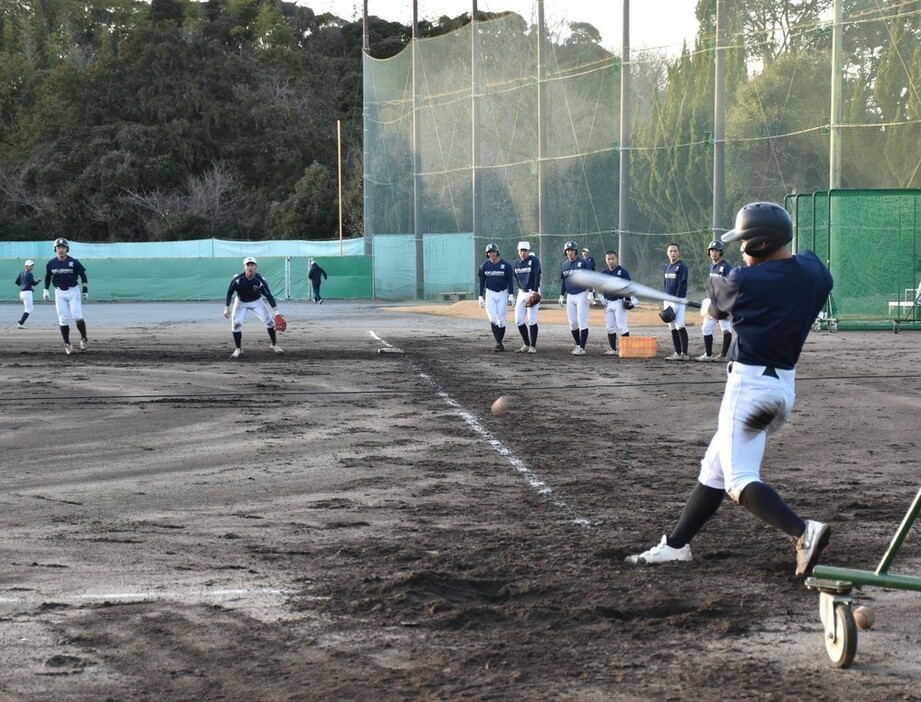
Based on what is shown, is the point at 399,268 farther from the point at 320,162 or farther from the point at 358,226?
the point at 320,162

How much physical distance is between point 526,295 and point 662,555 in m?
16.3

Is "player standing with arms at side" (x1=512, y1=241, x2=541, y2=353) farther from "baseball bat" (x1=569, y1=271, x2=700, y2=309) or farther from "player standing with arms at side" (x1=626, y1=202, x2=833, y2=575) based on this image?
"player standing with arms at side" (x1=626, y1=202, x2=833, y2=575)

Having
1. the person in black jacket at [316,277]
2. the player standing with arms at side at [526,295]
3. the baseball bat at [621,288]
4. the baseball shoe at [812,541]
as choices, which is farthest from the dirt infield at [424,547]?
the person in black jacket at [316,277]

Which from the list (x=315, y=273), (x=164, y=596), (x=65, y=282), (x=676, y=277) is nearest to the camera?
(x=164, y=596)

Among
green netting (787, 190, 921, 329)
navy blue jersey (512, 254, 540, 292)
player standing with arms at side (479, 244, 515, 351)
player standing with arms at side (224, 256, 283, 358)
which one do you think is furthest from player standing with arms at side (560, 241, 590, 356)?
green netting (787, 190, 921, 329)

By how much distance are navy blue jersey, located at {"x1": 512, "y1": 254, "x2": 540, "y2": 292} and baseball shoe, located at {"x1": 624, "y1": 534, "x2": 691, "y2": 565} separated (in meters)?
16.7

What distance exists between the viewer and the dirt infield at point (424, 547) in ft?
16.4

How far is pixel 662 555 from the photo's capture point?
6.63m

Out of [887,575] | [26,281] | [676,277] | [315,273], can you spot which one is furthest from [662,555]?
[315,273]

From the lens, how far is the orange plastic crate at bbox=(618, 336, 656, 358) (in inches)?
846

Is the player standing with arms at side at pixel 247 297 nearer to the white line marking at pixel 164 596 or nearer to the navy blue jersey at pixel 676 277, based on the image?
the navy blue jersey at pixel 676 277

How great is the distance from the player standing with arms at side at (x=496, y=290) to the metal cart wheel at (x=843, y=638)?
1811 cm

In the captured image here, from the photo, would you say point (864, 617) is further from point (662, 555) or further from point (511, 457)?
point (511, 457)

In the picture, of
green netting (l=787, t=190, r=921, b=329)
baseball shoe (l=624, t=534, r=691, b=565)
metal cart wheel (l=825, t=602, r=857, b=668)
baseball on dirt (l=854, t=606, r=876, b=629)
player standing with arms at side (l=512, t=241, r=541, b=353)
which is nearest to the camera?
metal cart wheel (l=825, t=602, r=857, b=668)
